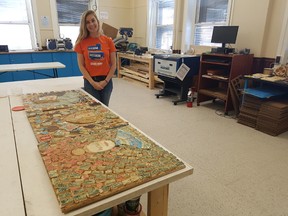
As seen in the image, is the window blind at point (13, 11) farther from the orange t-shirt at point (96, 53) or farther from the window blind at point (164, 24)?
the orange t-shirt at point (96, 53)

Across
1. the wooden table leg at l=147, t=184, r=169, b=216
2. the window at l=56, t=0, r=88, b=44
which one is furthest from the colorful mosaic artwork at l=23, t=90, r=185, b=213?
the window at l=56, t=0, r=88, b=44

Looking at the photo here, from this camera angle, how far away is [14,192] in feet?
2.60

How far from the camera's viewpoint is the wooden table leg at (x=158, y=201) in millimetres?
962

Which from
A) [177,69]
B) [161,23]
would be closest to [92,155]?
[177,69]

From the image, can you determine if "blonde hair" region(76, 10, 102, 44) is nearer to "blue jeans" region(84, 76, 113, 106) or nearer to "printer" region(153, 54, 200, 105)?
"blue jeans" region(84, 76, 113, 106)

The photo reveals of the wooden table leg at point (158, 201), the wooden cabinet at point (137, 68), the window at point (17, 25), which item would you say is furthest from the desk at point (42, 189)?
the window at point (17, 25)

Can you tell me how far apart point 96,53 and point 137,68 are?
3.91 meters

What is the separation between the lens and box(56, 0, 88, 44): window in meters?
6.22

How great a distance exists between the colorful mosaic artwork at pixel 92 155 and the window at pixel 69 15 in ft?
18.3

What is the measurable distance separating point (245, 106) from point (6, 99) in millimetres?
3147

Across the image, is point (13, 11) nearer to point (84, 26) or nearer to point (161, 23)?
point (161, 23)

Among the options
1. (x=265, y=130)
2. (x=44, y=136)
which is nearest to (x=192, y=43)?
(x=265, y=130)

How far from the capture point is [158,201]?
983 millimetres

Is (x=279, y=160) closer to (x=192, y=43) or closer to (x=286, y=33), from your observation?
(x=286, y=33)
